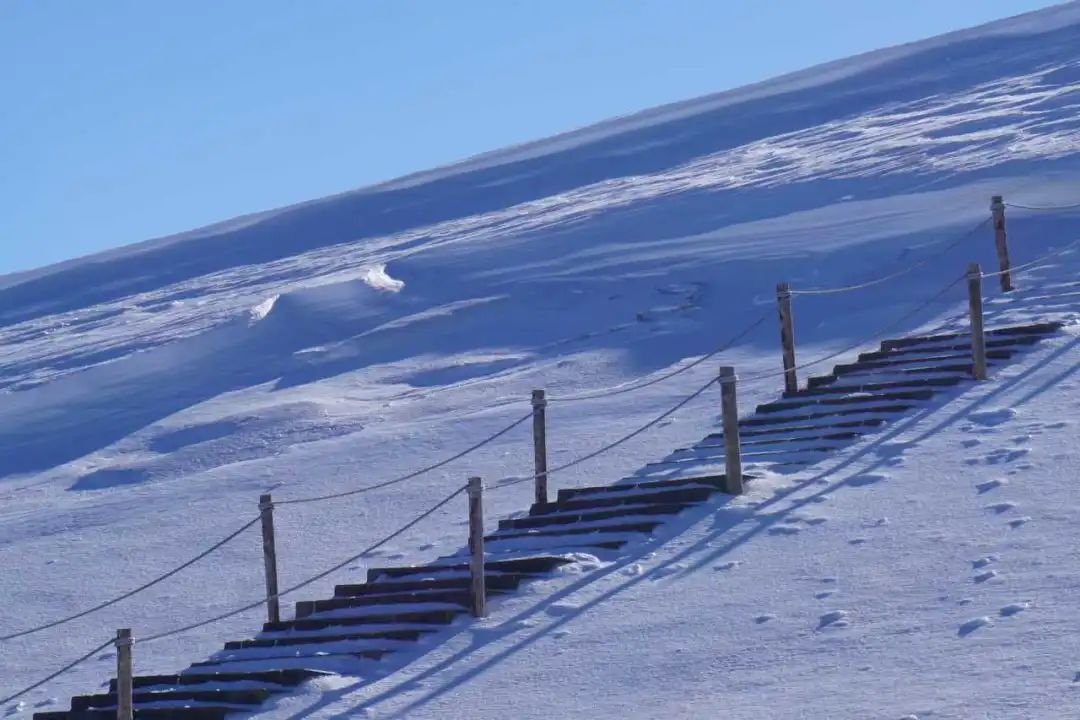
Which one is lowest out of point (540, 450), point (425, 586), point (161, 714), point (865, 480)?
point (161, 714)

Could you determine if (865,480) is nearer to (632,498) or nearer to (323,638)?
(632,498)

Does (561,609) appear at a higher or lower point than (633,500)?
lower

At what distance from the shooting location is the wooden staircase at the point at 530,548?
11047 mm

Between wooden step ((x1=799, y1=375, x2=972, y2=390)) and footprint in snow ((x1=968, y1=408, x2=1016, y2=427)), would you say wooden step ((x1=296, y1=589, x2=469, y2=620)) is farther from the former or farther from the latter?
wooden step ((x1=799, y1=375, x2=972, y2=390))

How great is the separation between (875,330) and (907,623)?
9170 millimetres

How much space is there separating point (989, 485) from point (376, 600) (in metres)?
4.08

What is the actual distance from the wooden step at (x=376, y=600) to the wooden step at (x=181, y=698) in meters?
1.20

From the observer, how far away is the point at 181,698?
11133 millimetres

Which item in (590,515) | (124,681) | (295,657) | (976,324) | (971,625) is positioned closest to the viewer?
(971,625)

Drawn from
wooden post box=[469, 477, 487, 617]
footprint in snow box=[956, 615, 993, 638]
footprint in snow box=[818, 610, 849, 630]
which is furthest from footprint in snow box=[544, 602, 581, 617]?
footprint in snow box=[956, 615, 993, 638]

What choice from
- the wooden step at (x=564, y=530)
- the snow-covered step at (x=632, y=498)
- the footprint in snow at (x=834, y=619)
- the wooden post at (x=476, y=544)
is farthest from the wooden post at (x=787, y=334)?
the footprint in snow at (x=834, y=619)

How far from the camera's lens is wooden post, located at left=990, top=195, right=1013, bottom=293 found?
17328mm

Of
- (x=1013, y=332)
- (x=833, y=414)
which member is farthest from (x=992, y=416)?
(x=1013, y=332)

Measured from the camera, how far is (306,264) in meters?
31.9
